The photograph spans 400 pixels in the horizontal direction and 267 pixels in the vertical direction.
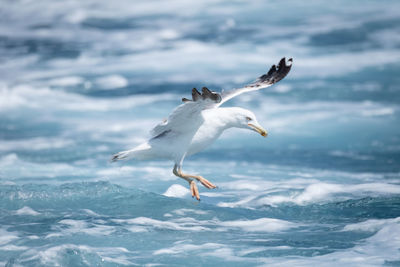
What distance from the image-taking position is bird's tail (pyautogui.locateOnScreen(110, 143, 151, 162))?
32.2 feet

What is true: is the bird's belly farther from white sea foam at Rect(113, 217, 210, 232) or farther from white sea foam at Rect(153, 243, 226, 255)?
white sea foam at Rect(153, 243, 226, 255)

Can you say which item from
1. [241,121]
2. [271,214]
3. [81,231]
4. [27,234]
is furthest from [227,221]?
[27,234]

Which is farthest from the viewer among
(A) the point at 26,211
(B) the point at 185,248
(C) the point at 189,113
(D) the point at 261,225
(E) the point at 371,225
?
(A) the point at 26,211

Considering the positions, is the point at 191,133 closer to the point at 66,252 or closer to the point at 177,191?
the point at 66,252

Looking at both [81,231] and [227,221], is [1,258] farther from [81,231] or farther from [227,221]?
[227,221]

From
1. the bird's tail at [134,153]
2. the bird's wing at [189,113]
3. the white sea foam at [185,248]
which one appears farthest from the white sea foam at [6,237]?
the bird's wing at [189,113]

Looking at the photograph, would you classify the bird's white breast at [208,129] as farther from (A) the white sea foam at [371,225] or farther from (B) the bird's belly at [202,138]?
(A) the white sea foam at [371,225]

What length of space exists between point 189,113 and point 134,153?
3.97ft

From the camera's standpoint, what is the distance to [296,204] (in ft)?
37.6

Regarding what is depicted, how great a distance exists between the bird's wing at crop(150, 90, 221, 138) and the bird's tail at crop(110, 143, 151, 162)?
263 millimetres

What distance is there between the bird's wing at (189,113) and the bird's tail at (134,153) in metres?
0.26

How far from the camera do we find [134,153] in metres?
9.86

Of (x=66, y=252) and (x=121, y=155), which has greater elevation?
(x=121, y=155)

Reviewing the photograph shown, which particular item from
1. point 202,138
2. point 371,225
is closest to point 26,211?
point 202,138
